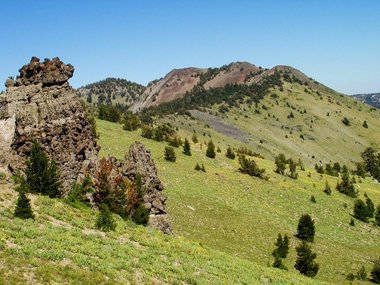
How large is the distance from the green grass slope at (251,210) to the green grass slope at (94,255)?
8686 mm

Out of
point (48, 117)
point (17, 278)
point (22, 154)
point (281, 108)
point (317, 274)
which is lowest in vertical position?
point (317, 274)

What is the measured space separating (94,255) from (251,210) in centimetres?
3343

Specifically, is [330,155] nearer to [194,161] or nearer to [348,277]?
[194,161]

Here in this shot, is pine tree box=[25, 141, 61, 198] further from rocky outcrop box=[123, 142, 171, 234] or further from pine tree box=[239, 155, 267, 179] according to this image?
pine tree box=[239, 155, 267, 179]

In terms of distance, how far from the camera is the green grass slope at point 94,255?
59.7ft

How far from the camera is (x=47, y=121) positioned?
33.3 m

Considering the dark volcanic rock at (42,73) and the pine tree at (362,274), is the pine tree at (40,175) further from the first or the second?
the pine tree at (362,274)

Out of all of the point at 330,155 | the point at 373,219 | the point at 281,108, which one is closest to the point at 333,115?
the point at 281,108

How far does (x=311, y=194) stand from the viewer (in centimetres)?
6600

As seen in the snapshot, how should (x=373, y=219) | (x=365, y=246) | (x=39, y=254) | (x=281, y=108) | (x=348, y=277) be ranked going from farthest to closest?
1. (x=281, y=108)
2. (x=373, y=219)
3. (x=365, y=246)
4. (x=348, y=277)
5. (x=39, y=254)

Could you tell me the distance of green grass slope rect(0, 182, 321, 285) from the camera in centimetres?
1820

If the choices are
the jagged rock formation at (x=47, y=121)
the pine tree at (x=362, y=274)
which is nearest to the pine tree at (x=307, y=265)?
the pine tree at (x=362, y=274)

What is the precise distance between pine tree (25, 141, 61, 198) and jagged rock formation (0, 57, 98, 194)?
76.2 inches

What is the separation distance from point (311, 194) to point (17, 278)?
55324 mm
